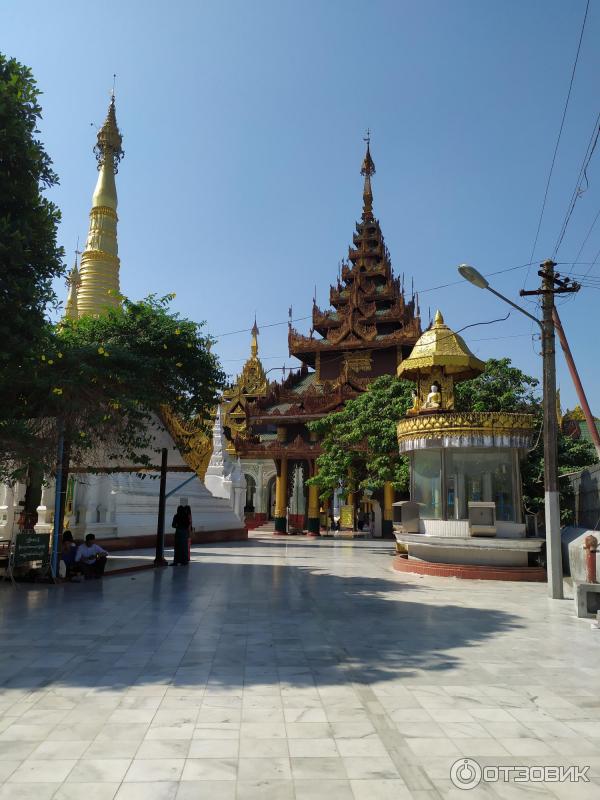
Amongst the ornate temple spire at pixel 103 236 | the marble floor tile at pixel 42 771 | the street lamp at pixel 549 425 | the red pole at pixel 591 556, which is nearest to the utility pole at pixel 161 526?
the street lamp at pixel 549 425

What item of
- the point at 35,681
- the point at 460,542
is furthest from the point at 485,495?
the point at 35,681

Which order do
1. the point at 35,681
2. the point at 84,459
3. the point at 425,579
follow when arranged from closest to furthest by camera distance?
the point at 35,681, the point at 425,579, the point at 84,459

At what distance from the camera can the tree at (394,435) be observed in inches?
701

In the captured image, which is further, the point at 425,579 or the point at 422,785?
the point at 425,579

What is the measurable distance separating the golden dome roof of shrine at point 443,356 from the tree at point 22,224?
9.74 m

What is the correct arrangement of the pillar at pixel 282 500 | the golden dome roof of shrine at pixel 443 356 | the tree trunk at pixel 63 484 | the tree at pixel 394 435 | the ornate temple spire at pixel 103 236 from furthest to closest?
the pillar at pixel 282 500
the ornate temple spire at pixel 103 236
the tree at pixel 394 435
the golden dome roof of shrine at pixel 443 356
the tree trunk at pixel 63 484

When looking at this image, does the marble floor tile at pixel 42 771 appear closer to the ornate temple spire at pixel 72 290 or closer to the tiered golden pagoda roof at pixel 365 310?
the ornate temple spire at pixel 72 290

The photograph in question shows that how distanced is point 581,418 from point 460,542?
34.1m

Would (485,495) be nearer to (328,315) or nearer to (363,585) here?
(363,585)

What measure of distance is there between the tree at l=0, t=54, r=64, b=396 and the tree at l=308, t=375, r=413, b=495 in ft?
43.8

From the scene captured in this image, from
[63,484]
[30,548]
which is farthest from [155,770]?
[63,484]

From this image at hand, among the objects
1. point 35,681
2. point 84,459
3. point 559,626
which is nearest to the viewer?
point 35,681

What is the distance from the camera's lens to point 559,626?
8359 mm

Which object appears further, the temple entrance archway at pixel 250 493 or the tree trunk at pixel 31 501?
the temple entrance archway at pixel 250 493
